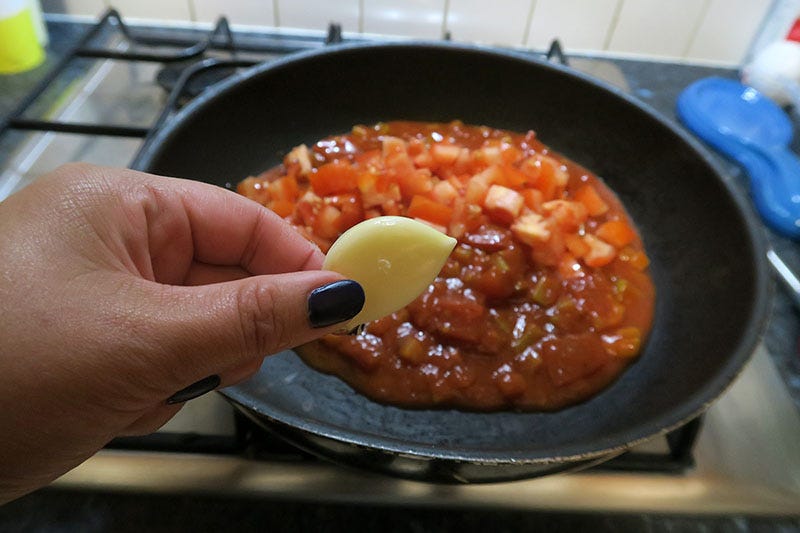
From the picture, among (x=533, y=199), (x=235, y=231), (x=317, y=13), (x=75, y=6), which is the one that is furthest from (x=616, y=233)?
(x=75, y=6)

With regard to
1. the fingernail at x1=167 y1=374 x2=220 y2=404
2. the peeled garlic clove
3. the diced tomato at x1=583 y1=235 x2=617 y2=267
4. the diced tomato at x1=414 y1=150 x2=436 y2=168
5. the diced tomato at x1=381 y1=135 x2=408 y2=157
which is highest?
the peeled garlic clove

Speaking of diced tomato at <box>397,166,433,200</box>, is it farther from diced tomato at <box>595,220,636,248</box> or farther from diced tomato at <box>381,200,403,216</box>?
diced tomato at <box>595,220,636,248</box>

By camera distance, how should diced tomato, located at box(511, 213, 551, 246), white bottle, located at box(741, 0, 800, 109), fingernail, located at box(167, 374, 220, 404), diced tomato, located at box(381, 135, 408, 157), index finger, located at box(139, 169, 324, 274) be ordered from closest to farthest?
1. fingernail, located at box(167, 374, 220, 404)
2. index finger, located at box(139, 169, 324, 274)
3. diced tomato, located at box(511, 213, 551, 246)
4. diced tomato, located at box(381, 135, 408, 157)
5. white bottle, located at box(741, 0, 800, 109)

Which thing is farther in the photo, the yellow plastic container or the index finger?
the yellow plastic container

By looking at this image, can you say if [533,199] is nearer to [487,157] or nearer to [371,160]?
[487,157]

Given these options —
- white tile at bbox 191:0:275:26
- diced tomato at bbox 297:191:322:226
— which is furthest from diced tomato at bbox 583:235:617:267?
white tile at bbox 191:0:275:26

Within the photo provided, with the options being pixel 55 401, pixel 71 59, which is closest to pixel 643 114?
pixel 55 401
